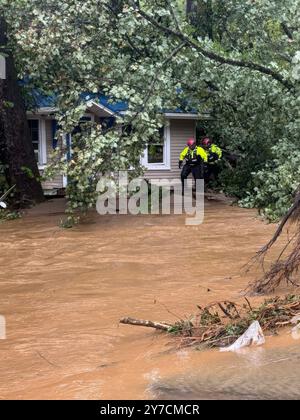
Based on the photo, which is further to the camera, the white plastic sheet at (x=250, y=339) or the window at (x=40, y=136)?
the window at (x=40, y=136)

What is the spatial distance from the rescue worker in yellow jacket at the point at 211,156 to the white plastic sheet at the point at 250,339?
47.8ft

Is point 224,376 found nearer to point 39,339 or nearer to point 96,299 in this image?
point 39,339

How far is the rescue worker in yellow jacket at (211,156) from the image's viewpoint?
63.8ft

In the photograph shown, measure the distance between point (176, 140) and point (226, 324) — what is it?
17.9 m

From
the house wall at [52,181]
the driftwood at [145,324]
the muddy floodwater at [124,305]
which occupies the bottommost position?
the muddy floodwater at [124,305]

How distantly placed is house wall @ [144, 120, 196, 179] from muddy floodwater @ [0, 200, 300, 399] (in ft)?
24.3

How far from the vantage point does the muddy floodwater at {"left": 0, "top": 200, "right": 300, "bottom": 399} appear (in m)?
4.34

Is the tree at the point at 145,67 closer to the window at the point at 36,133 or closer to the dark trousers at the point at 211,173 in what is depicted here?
the dark trousers at the point at 211,173

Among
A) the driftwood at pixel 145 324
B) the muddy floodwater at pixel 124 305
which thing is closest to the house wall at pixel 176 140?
the muddy floodwater at pixel 124 305

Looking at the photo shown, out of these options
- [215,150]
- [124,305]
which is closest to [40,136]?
[215,150]

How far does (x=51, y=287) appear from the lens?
29.2 ft

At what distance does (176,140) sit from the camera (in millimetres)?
23156

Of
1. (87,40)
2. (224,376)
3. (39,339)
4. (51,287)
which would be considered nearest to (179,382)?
(224,376)

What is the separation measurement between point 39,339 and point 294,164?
26.5 ft
